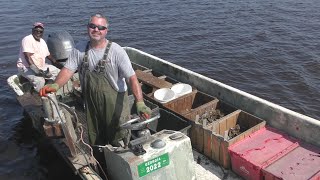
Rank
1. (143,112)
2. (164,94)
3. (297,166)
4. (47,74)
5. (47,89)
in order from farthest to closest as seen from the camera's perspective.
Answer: (47,74), (164,94), (297,166), (47,89), (143,112)

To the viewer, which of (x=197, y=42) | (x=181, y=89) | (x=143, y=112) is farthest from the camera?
(x=197, y=42)

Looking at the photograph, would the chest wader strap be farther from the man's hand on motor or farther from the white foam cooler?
the man's hand on motor

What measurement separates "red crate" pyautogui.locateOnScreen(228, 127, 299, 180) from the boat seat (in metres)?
2.65

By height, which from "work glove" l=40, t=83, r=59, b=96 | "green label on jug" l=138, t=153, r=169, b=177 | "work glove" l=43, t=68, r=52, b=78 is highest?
"work glove" l=40, t=83, r=59, b=96

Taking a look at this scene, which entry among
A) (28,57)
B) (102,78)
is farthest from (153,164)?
(28,57)

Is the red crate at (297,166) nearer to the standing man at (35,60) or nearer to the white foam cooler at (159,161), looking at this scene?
the white foam cooler at (159,161)

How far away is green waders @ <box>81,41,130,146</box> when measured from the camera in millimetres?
5145

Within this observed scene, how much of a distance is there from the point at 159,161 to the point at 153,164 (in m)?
0.08

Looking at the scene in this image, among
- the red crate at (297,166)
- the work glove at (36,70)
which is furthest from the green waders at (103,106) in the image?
the work glove at (36,70)

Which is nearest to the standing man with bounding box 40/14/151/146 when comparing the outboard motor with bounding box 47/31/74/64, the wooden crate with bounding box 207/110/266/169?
the wooden crate with bounding box 207/110/266/169

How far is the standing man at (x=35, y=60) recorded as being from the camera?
841 cm

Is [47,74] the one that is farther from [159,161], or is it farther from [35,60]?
[159,161]

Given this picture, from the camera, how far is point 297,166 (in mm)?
5516

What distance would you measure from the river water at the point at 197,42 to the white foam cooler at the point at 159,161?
2.99 m
